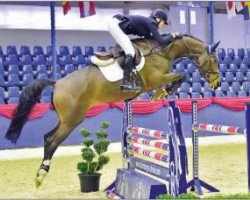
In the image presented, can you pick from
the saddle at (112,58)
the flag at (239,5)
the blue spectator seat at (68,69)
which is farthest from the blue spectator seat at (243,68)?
the saddle at (112,58)

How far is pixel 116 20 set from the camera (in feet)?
17.6

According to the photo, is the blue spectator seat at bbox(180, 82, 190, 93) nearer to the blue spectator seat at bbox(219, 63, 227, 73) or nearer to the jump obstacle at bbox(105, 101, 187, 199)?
the blue spectator seat at bbox(219, 63, 227, 73)

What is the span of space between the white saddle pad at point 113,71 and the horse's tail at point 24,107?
0.56 metres

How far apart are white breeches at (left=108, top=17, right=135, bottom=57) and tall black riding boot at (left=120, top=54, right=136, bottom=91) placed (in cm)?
6

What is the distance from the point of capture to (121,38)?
518 centimetres

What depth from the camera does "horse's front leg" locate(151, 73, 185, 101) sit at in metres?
5.19

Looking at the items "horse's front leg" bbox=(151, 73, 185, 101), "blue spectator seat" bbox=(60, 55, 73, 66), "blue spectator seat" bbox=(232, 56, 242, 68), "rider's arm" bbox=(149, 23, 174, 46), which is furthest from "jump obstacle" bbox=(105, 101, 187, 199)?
"blue spectator seat" bbox=(232, 56, 242, 68)

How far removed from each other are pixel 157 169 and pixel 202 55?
1272 millimetres

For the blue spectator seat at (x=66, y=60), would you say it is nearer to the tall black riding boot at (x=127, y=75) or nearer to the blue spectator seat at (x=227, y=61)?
the blue spectator seat at (x=227, y=61)

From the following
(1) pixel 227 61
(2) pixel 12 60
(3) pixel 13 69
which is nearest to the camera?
(3) pixel 13 69

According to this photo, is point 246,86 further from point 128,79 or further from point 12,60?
point 128,79

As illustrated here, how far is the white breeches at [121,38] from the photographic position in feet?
16.9

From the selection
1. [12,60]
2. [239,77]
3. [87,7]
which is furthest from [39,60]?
[239,77]

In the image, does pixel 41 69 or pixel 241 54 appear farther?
pixel 241 54
